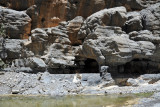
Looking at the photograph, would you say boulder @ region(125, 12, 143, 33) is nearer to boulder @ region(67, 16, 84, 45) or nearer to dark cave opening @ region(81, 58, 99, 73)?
dark cave opening @ region(81, 58, 99, 73)

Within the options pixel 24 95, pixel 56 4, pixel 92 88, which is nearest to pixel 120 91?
pixel 92 88

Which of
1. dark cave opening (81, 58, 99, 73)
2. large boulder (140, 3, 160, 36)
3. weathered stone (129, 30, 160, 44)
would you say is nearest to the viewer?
weathered stone (129, 30, 160, 44)

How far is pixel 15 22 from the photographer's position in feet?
126

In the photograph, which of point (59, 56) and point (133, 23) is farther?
point (59, 56)

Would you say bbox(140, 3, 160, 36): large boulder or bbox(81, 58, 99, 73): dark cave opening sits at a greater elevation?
bbox(140, 3, 160, 36): large boulder

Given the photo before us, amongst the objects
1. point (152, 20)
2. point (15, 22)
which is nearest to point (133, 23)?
point (152, 20)

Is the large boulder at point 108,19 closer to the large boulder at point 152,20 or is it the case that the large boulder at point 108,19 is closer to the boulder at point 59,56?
the large boulder at point 152,20

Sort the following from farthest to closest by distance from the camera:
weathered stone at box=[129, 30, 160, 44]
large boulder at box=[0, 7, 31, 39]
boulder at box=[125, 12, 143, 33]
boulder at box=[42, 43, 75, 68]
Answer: large boulder at box=[0, 7, 31, 39] < boulder at box=[42, 43, 75, 68] < boulder at box=[125, 12, 143, 33] < weathered stone at box=[129, 30, 160, 44]

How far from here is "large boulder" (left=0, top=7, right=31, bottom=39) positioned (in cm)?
3825

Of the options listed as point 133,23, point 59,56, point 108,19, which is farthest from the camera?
point 59,56

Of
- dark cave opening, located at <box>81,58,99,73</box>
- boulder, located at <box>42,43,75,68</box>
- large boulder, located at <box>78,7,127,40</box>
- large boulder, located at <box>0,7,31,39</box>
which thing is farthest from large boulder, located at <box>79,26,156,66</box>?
large boulder, located at <box>0,7,31,39</box>

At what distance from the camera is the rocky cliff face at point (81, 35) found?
27.5 meters

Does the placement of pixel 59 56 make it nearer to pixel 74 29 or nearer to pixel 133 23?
pixel 74 29

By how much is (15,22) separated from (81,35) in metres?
12.6
